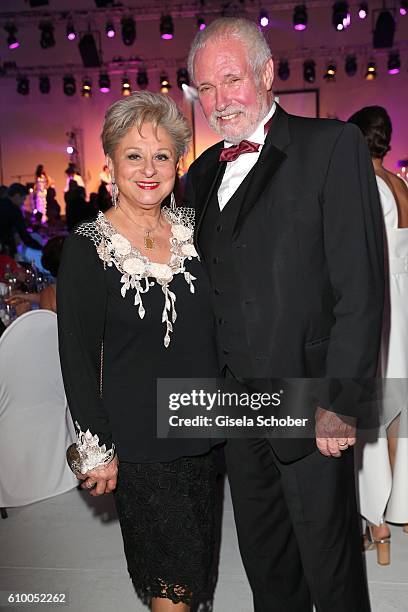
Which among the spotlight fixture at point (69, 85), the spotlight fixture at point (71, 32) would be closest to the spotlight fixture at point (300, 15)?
the spotlight fixture at point (71, 32)

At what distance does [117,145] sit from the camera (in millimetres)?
1897

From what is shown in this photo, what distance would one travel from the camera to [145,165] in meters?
1.89

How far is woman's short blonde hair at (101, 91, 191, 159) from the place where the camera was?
1.86 metres

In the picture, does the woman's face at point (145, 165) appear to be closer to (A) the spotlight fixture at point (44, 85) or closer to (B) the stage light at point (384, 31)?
(B) the stage light at point (384, 31)

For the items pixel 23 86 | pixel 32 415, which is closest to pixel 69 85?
pixel 23 86

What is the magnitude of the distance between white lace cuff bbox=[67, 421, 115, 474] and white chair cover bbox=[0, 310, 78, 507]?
1.11 meters

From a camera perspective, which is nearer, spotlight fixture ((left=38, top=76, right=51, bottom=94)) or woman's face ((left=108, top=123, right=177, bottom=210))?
woman's face ((left=108, top=123, right=177, bottom=210))

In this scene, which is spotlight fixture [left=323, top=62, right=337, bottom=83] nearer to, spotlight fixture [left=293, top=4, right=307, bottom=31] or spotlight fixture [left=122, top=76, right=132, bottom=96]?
spotlight fixture [left=293, top=4, right=307, bottom=31]

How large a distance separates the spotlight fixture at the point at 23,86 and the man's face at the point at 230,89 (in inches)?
447

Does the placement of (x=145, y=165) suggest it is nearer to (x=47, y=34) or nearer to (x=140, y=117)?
(x=140, y=117)

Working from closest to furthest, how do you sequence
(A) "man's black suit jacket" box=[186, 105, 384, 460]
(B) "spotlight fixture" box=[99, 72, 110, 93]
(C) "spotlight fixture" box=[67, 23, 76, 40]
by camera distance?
(A) "man's black suit jacket" box=[186, 105, 384, 460], (C) "spotlight fixture" box=[67, 23, 76, 40], (B) "spotlight fixture" box=[99, 72, 110, 93]

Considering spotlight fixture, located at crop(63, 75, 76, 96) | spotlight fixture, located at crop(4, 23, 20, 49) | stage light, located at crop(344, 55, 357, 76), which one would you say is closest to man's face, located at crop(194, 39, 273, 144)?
stage light, located at crop(344, 55, 357, 76)

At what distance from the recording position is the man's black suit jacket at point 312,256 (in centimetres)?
170

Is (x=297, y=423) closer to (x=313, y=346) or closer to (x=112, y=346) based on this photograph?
(x=313, y=346)
